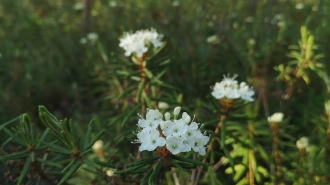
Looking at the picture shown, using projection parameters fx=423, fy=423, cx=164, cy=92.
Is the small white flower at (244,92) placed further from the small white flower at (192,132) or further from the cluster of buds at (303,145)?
the small white flower at (192,132)

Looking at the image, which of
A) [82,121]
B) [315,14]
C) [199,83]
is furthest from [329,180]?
[82,121]

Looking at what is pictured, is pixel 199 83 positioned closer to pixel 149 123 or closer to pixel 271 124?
pixel 271 124

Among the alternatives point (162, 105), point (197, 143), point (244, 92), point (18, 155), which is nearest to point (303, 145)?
point (244, 92)

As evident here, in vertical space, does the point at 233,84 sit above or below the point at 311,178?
above

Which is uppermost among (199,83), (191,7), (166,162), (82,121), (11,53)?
(191,7)

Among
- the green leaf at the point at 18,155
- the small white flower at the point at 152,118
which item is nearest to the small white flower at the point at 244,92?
the small white flower at the point at 152,118

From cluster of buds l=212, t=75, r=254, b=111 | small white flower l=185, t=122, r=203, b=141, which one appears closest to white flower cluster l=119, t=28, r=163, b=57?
cluster of buds l=212, t=75, r=254, b=111

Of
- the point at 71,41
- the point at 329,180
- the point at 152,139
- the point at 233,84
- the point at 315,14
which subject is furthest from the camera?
the point at 71,41

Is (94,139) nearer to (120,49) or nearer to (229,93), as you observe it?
(229,93)
